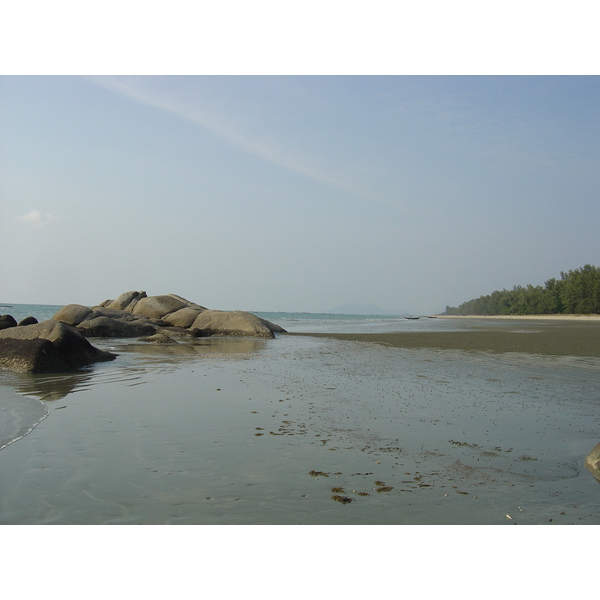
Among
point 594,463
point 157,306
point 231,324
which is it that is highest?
point 157,306

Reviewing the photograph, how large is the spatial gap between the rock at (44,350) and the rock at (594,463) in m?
11.6

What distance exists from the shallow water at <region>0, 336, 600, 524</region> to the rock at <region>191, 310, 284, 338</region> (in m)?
18.5

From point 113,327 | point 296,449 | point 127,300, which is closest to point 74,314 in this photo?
point 113,327

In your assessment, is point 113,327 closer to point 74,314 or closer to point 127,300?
point 74,314

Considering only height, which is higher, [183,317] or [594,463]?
[183,317]

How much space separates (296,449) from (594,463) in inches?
132

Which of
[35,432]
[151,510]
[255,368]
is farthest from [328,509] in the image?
Result: [255,368]

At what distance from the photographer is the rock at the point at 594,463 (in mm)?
4988

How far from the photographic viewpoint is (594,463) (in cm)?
512

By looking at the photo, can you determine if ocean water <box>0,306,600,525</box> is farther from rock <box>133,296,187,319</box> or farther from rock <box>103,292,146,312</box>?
rock <box>103,292,146,312</box>

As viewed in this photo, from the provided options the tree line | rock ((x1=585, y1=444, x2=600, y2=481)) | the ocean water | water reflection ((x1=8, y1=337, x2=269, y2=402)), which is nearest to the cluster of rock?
water reflection ((x1=8, y1=337, x2=269, y2=402))

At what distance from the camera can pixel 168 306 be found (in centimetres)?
3544

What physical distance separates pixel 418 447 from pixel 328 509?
232 cm

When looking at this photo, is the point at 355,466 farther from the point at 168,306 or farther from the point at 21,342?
the point at 168,306
